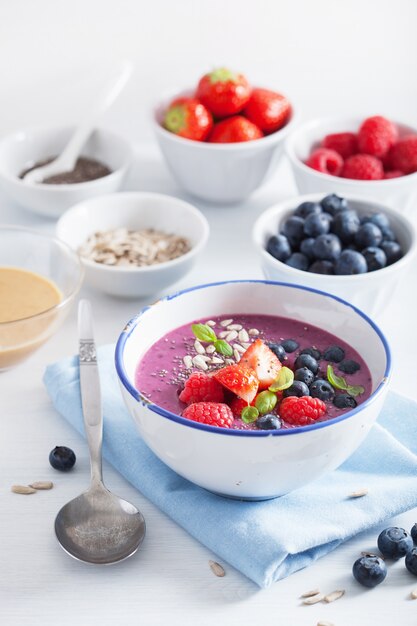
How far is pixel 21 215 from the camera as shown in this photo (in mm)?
2242

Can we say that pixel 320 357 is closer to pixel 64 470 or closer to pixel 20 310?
pixel 64 470

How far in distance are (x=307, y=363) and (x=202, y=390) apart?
18 centimetres

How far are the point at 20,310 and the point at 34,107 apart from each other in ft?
3.74

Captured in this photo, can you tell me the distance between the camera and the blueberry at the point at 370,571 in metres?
1.22

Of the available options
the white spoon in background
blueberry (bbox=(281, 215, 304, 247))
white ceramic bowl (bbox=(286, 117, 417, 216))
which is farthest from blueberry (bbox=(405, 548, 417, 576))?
the white spoon in background

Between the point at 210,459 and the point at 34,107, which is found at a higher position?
the point at 210,459

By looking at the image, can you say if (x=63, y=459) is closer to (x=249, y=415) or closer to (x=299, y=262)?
(x=249, y=415)

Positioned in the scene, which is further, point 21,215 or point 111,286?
point 21,215

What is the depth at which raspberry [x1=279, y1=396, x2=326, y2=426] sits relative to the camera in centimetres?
129

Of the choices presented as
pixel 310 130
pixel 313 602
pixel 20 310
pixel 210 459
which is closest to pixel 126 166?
pixel 310 130

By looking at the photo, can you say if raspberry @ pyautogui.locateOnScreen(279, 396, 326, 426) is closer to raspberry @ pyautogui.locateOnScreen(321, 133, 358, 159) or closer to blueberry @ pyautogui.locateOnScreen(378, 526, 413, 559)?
blueberry @ pyautogui.locateOnScreen(378, 526, 413, 559)

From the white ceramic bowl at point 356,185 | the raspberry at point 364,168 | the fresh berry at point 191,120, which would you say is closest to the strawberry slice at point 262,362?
the white ceramic bowl at point 356,185

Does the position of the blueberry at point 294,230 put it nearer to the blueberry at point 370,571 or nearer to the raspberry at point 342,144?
the raspberry at point 342,144

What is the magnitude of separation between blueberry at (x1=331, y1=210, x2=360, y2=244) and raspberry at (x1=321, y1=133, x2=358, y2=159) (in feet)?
1.30
